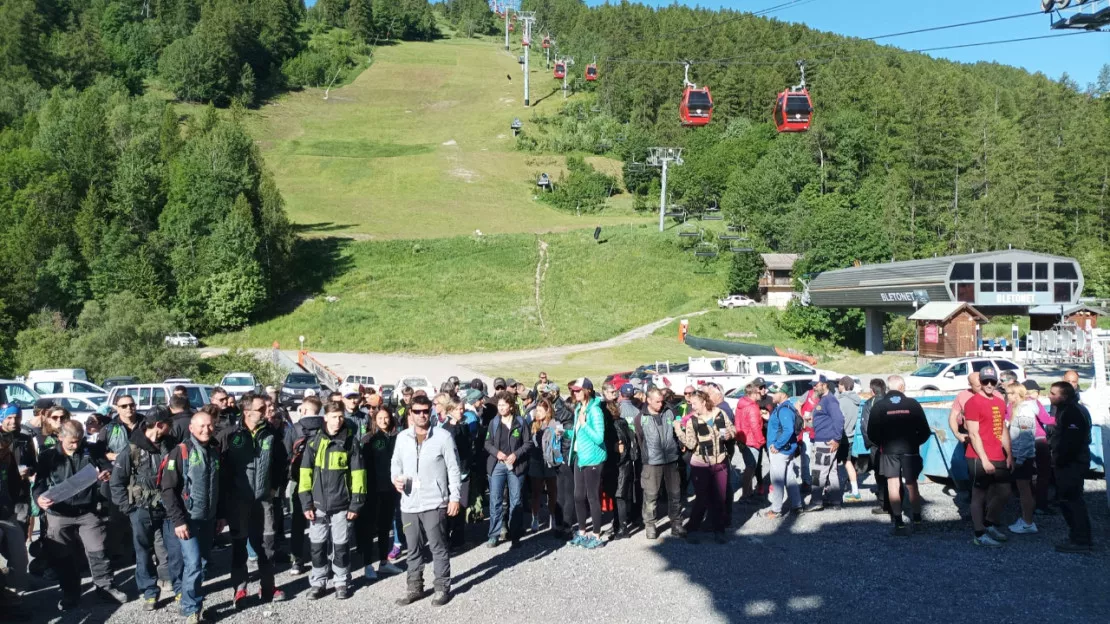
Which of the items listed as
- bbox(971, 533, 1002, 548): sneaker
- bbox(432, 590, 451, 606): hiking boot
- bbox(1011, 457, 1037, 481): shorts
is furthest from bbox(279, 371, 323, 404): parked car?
bbox(1011, 457, 1037, 481): shorts

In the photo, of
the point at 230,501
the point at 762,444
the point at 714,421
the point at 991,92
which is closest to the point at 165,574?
the point at 230,501

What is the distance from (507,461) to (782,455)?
3603 mm

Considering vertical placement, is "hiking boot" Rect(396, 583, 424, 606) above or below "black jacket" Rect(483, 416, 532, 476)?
below

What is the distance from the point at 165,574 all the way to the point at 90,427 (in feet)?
9.34

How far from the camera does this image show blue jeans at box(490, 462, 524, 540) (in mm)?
10305

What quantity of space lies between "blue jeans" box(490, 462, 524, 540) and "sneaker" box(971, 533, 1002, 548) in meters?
5.01

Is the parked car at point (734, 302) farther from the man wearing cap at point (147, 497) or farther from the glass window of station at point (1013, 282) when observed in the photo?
the man wearing cap at point (147, 497)

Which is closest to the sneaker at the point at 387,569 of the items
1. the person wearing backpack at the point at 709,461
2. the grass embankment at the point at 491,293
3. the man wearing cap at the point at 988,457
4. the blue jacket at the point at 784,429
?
the person wearing backpack at the point at 709,461

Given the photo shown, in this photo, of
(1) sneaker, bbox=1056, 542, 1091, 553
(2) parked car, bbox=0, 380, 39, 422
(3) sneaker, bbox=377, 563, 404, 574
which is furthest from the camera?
(2) parked car, bbox=0, 380, 39, 422

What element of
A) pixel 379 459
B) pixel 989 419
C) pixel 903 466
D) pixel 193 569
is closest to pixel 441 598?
pixel 379 459

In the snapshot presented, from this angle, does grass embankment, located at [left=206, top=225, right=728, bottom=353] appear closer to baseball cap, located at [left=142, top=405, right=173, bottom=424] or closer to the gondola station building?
the gondola station building

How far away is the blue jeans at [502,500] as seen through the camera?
10.3 m

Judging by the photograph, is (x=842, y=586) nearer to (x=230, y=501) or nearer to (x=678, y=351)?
(x=230, y=501)

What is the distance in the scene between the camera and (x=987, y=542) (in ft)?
30.9
